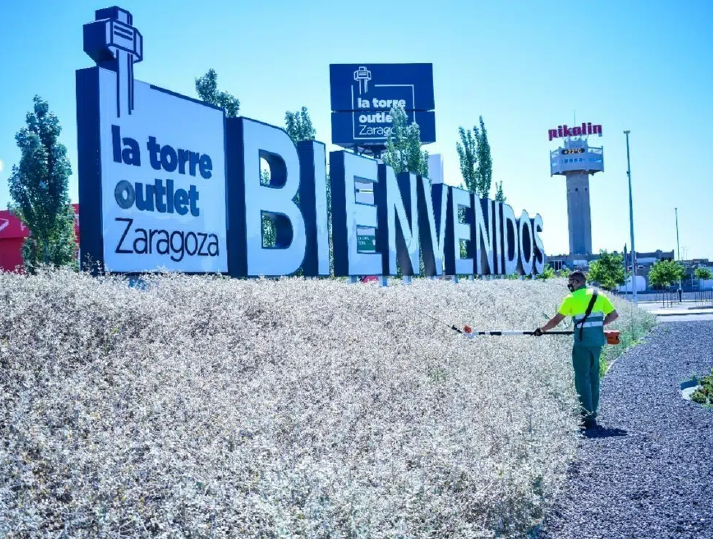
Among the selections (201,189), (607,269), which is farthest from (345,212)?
(607,269)

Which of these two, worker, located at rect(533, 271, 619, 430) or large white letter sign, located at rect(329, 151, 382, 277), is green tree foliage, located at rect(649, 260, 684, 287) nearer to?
large white letter sign, located at rect(329, 151, 382, 277)

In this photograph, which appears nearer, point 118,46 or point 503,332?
point 118,46

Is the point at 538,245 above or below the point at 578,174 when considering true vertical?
below

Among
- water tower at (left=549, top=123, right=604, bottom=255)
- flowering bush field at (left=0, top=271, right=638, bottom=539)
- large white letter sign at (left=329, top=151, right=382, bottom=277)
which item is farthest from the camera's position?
water tower at (left=549, top=123, right=604, bottom=255)

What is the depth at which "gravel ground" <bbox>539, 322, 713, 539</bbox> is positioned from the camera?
5492 millimetres

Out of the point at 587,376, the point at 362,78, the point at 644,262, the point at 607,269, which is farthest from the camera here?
the point at 644,262

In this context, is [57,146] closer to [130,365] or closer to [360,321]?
[360,321]

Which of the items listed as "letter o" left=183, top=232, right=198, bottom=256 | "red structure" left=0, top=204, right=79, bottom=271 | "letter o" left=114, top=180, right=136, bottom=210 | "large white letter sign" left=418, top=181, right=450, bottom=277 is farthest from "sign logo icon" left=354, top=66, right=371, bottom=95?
"letter o" left=114, top=180, right=136, bottom=210

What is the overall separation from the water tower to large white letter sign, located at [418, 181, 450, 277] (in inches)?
4171

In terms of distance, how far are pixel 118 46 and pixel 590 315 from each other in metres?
7.55

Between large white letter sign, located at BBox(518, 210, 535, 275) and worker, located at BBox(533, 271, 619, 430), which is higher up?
large white letter sign, located at BBox(518, 210, 535, 275)

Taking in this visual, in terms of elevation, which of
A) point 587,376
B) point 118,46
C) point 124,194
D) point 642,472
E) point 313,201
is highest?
point 118,46

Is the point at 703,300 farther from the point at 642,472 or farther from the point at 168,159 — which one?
the point at 642,472

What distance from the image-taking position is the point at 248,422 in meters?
5.33
